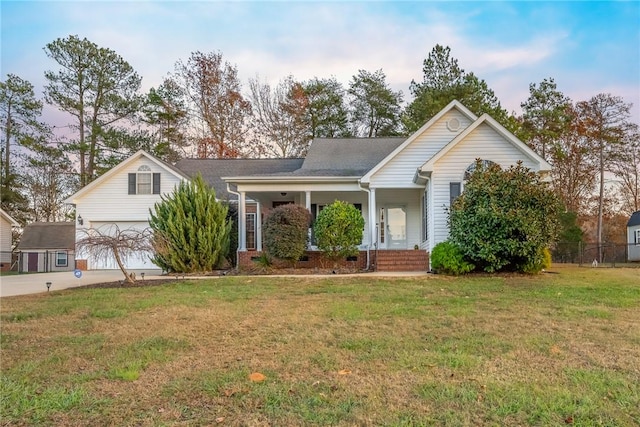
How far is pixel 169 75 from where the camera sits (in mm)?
31062

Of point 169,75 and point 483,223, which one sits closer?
point 483,223

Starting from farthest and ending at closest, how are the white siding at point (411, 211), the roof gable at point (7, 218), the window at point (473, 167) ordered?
the roof gable at point (7, 218) → the white siding at point (411, 211) → the window at point (473, 167)

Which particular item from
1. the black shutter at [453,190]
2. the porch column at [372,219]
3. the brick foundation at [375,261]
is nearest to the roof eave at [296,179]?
the porch column at [372,219]

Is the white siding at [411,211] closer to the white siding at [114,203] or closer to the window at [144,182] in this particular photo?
the white siding at [114,203]

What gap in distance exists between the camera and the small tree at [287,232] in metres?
13.9

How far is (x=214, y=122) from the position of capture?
3095cm

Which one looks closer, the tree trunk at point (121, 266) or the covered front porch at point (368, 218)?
the tree trunk at point (121, 266)

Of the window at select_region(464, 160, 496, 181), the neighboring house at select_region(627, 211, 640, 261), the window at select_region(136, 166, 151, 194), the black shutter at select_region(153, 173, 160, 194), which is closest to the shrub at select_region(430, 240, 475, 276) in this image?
the window at select_region(464, 160, 496, 181)

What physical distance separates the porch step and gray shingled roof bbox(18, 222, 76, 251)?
19357 millimetres

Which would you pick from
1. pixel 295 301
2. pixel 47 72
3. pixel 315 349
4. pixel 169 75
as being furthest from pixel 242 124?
pixel 315 349

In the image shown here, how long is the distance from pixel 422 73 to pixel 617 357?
28.0 meters

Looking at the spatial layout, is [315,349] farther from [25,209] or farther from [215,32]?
[25,209]

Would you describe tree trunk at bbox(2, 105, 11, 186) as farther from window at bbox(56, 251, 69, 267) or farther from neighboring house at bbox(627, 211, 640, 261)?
neighboring house at bbox(627, 211, 640, 261)

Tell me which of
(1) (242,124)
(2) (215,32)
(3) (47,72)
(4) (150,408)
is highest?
(3) (47,72)
